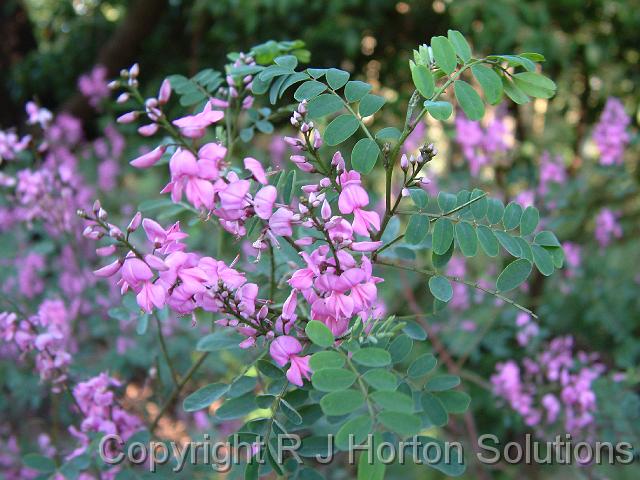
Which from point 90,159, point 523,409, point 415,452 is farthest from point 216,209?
point 90,159

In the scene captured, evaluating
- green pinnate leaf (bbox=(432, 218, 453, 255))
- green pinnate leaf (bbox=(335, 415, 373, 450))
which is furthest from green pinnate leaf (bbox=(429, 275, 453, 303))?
green pinnate leaf (bbox=(335, 415, 373, 450))

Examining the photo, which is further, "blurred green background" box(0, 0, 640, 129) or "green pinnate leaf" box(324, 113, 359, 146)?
"blurred green background" box(0, 0, 640, 129)

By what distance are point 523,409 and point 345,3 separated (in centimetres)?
242

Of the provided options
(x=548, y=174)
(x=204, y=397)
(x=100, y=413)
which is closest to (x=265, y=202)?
(x=204, y=397)

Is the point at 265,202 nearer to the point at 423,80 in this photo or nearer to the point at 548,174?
the point at 423,80

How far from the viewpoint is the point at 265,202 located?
2.80 feet

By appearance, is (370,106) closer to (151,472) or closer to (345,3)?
(151,472)

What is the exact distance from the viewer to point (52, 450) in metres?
1.62

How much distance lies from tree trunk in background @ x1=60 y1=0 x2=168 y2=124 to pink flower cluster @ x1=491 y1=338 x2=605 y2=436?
11.4ft

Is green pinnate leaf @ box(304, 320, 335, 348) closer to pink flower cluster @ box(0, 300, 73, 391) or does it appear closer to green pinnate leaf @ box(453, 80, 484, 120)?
green pinnate leaf @ box(453, 80, 484, 120)

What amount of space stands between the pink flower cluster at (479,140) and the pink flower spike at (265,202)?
1.95m

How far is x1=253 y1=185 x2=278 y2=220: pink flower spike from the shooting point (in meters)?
0.85

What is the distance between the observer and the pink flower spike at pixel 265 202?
85 centimetres

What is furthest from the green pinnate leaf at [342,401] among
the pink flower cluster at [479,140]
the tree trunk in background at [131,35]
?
the tree trunk in background at [131,35]
